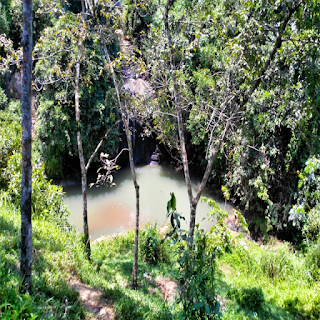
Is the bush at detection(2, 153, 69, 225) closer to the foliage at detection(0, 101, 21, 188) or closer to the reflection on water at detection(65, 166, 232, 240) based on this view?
the foliage at detection(0, 101, 21, 188)

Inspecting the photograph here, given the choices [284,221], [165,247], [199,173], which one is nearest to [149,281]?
[165,247]

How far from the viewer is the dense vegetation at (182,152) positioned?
3.11 m

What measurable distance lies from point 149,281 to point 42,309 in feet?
9.30

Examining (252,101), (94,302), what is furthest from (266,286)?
(252,101)

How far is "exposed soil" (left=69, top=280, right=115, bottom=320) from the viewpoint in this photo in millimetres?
3057

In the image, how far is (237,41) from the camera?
11.1ft

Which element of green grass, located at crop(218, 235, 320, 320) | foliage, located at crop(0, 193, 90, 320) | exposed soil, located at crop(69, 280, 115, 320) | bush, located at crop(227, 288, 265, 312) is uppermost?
foliage, located at crop(0, 193, 90, 320)

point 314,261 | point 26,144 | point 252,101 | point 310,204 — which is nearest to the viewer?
point 26,144

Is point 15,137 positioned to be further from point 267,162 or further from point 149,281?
point 267,162

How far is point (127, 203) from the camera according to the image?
9742mm

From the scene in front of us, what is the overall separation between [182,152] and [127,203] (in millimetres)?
6332

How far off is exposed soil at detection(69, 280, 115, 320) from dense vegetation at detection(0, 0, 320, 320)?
0.11 metres

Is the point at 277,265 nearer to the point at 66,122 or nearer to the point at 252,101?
the point at 252,101

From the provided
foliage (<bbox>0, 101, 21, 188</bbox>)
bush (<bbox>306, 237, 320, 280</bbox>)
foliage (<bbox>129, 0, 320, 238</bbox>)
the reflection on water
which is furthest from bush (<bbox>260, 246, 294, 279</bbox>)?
foliage (<bbox>0, 101, 21, 188</bbox>)
